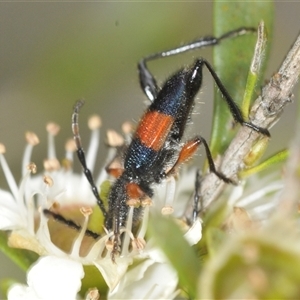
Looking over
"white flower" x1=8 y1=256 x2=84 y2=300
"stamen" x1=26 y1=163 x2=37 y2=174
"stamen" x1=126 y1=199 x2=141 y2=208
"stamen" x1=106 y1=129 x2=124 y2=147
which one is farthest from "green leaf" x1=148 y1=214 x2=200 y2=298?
"stamen" x1=106 y1=129 x2=124 y2=147

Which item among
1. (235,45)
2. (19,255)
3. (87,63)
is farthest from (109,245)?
(87,63)

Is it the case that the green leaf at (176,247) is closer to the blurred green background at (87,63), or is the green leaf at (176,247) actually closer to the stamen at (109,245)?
the stamen at (109,245)

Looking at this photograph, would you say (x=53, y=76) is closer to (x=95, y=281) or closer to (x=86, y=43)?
(x=86, y=43)

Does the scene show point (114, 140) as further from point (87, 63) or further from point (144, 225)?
point (87, 63)

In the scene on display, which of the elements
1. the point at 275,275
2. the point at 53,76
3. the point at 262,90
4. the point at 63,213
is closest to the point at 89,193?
the point at 63,213

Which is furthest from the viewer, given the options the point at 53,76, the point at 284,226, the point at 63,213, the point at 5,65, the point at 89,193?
the point at 5,65

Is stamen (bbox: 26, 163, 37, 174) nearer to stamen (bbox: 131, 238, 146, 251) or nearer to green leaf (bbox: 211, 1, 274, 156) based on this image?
stamen (bbox: 131, 238, 146, 251)
